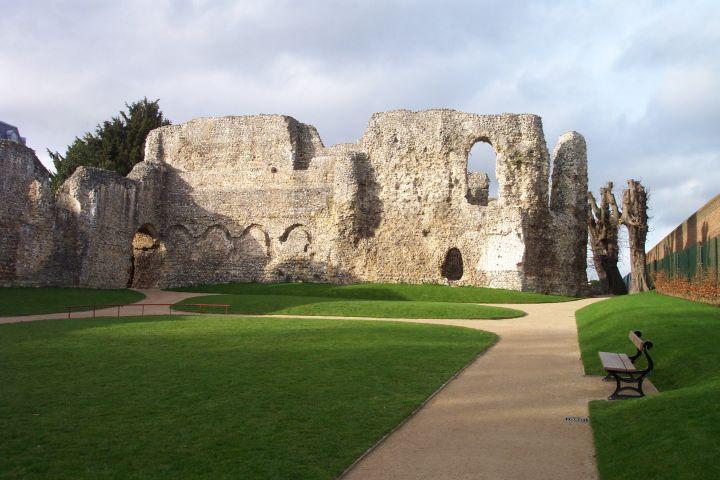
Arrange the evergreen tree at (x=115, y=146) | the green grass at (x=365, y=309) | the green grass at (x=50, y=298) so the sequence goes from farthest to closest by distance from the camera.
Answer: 1. the evergreen tree at (x=115, y=146)
2. the green grass at (x=50, y=298)
3. the green grass at (x=365, y=309)

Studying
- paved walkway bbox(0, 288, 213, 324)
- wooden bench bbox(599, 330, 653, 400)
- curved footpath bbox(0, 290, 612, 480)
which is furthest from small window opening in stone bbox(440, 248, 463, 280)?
wooden bench bbox(599, 330, 653, 400)

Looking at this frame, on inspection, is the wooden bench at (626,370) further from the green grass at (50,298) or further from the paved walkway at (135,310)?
the green grass at (50,298)

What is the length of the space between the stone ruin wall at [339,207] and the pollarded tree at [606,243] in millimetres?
4755

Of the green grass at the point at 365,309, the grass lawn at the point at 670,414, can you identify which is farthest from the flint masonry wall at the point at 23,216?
the grass lawn at the point at 670,414

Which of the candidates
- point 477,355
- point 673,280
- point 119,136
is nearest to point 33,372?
point 477,355

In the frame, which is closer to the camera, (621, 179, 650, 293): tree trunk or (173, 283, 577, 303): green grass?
(173, 283, 577, 303): green grass

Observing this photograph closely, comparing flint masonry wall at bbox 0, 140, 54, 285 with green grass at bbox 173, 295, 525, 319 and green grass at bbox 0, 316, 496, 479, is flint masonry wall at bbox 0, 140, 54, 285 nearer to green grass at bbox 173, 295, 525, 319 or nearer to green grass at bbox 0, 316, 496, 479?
green grass at bbox 173, 295, 525, 319

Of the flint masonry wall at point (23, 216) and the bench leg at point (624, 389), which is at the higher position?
the flint masonry wall at point (23, 216)

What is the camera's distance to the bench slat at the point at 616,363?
25.7 ft

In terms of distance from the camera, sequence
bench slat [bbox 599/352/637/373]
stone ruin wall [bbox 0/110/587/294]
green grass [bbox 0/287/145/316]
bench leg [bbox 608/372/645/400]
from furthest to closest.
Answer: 1. stone ruin wall [bbox 0/110/587/294]
2. green grass [bbox 0/287/145/316]
3. bench leg [bbox 608/372/645/400]
4. bench slat [bbox 599/352/637/373]

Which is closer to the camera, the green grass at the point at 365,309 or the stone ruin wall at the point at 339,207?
the green grass at the point at 365,309

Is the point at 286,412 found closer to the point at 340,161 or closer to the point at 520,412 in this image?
the point at 520,412

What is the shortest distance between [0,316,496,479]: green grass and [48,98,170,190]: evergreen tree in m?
30.4

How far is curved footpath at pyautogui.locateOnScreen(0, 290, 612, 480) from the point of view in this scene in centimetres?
557
